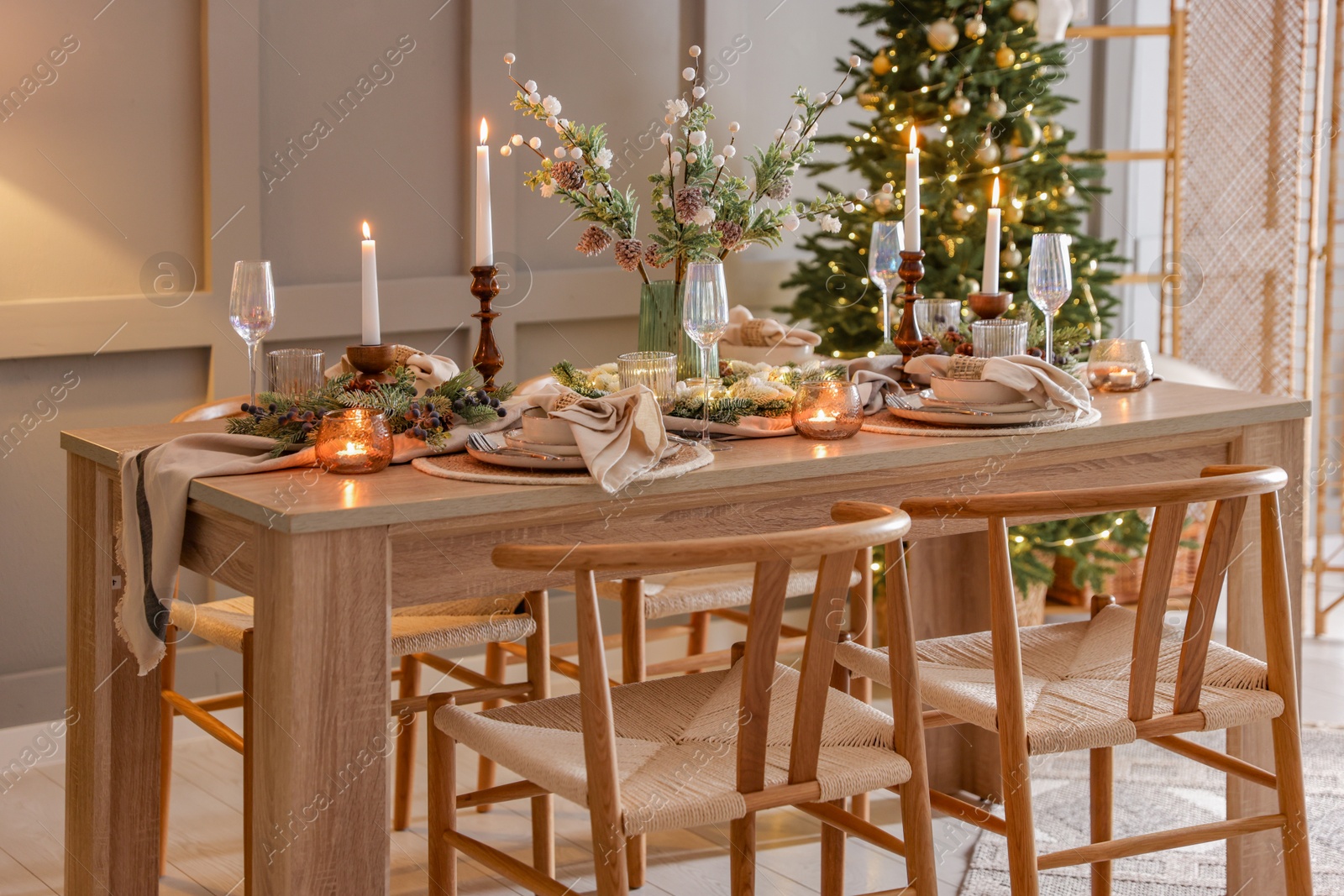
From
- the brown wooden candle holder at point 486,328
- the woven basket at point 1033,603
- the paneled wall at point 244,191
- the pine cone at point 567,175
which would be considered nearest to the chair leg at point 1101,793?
the brown wooden candle holder at point 486,328

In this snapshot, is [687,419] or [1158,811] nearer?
Answer: [687,419]

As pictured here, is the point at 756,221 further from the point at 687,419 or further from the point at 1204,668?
the point at 1204,668

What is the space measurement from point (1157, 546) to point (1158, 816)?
4.17 ft

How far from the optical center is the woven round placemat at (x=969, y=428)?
6.95 feet

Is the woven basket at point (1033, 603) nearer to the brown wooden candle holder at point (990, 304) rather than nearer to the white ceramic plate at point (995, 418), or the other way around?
the brown wooden candle holder at point (990, 304)

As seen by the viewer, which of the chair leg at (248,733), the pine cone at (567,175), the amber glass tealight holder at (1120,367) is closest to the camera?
the chair leg at (248,733)

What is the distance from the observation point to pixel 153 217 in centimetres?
→ 321

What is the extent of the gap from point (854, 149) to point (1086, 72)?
4.32 ft

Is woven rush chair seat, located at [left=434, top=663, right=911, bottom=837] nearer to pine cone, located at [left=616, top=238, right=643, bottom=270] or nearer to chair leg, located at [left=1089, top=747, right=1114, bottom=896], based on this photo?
chair leg, located at [left=1089, top=747, right=1114, bottom=896]

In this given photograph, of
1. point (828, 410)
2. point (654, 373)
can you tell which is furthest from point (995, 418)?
point (654, 373)

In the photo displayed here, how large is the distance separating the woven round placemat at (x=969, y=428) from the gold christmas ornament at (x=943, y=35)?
5.48 feet

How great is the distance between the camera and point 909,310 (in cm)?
258

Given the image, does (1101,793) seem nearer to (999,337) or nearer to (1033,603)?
(999,337)

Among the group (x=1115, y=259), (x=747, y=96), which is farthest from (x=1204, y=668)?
(x=747, y=96)
